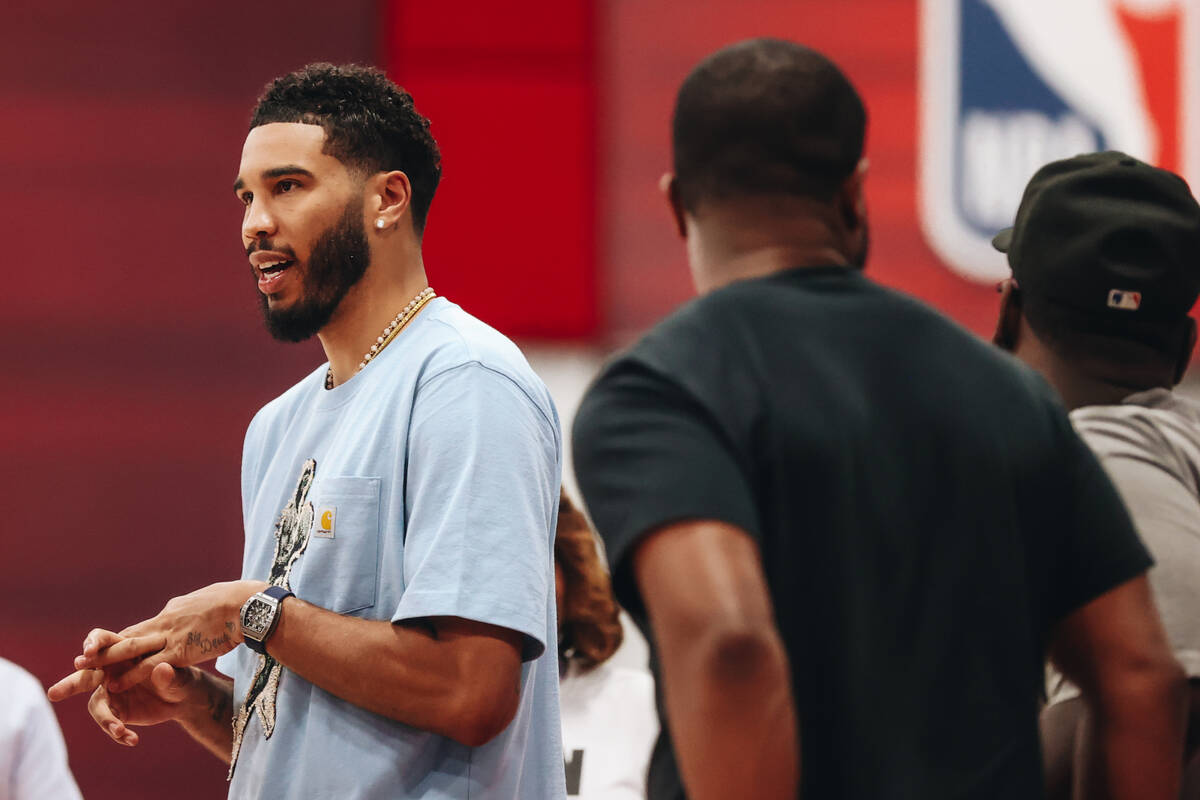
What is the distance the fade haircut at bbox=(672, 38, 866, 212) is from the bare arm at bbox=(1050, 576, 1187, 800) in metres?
0.43

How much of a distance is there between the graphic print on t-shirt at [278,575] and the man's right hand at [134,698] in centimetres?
10

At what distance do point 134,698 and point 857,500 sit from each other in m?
1.07

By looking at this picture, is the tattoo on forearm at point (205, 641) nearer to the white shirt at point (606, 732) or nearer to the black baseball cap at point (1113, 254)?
the black baseball cap at point (1113, 254)

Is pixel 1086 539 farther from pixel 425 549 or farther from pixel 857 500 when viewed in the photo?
pixel 425 549

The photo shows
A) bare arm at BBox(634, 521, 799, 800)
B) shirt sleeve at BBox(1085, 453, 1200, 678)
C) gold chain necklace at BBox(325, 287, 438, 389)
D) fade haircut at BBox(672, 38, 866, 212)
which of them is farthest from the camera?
gold chain necklace at BBox(325, 287, 438, 389)

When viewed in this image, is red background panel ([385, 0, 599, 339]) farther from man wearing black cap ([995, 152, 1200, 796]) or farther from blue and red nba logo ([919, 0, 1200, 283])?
man wearing black cap ([995, 152, 1200, 796])

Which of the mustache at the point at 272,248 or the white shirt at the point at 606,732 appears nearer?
the mustache at the point at 272,248

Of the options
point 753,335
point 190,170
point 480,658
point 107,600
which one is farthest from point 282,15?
point 753,335

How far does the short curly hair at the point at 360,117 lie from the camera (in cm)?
176

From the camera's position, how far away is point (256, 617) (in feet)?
4.95

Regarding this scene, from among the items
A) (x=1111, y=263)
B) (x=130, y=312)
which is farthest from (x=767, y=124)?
(x=130, y=312)

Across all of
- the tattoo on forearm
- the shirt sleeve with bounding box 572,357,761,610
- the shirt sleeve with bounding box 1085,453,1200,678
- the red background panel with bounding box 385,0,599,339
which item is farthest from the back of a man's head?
the red background panel with bounding box 385,0,599,339

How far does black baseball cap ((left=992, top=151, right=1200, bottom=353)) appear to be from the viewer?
1477 mm

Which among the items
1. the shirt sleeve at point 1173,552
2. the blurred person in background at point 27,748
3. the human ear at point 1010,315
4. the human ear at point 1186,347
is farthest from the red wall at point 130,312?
the shirt sleeve at point 1173,552
